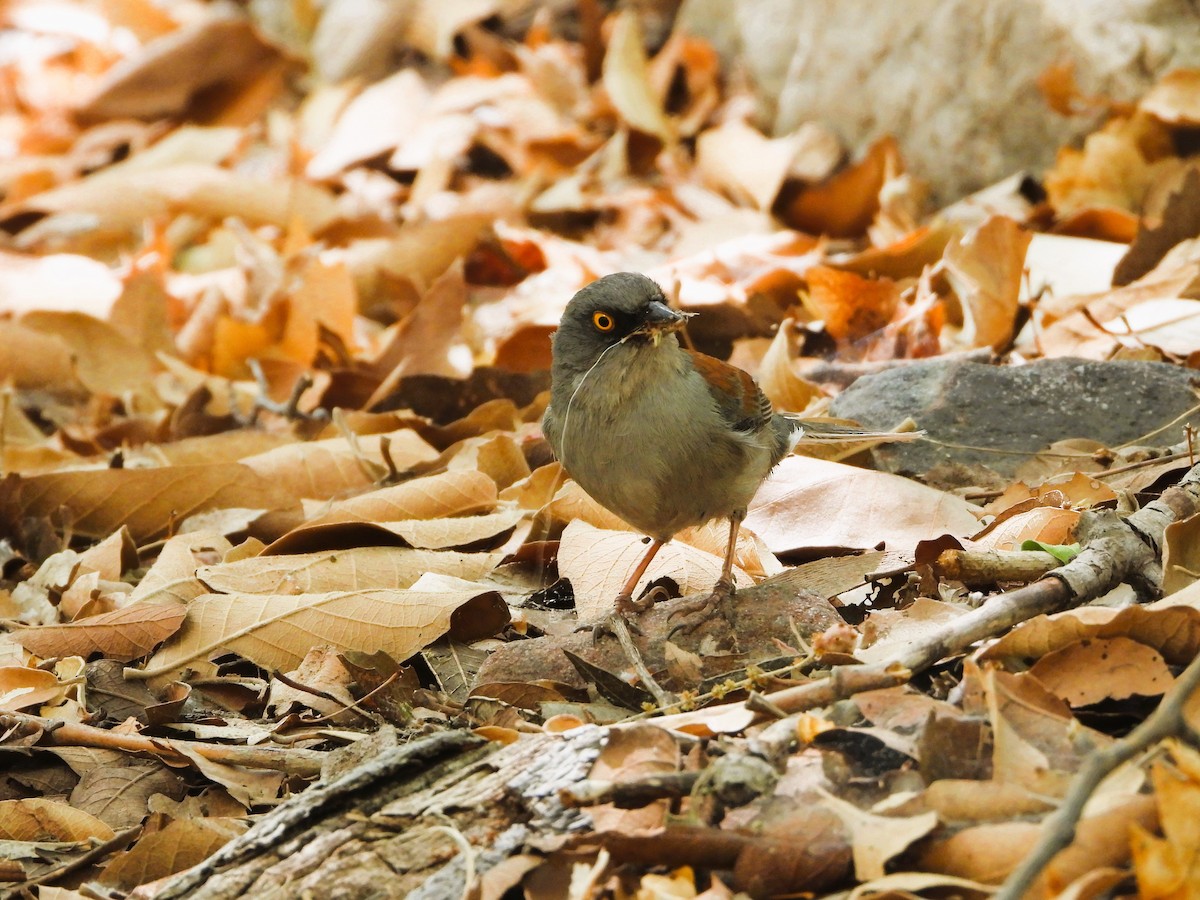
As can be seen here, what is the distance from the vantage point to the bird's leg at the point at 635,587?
145 inches

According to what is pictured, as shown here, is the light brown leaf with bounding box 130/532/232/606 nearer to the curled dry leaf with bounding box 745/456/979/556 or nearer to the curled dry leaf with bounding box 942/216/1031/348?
the curled dry leaf with bounding box 745/456/979/556

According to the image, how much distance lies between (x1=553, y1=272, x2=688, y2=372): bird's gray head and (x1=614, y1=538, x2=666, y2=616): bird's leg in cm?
60

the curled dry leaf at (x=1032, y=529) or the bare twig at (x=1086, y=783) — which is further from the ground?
the bare twig at (x=1086, y=783)

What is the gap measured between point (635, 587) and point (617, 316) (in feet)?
2.69

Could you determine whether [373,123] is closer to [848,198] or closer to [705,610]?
[848,198]

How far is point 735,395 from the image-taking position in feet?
13.3

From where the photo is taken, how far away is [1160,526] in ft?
10.3

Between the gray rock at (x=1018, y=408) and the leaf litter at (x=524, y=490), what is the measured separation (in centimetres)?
13

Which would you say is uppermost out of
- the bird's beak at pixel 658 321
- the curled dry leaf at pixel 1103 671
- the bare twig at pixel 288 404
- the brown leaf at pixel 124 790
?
the bird's beak at pixel 658 321

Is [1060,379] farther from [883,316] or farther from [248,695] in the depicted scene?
[248,695]

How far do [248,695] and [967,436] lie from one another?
2359 millimetres

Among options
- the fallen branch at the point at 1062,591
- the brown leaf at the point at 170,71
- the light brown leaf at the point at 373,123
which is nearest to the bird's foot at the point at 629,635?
the fallen branch at the point at 1062,591

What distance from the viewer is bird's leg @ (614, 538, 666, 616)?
368cm

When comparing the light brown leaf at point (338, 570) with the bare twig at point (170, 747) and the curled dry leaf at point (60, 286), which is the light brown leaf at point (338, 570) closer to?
the bare twig at point (170, 747)
